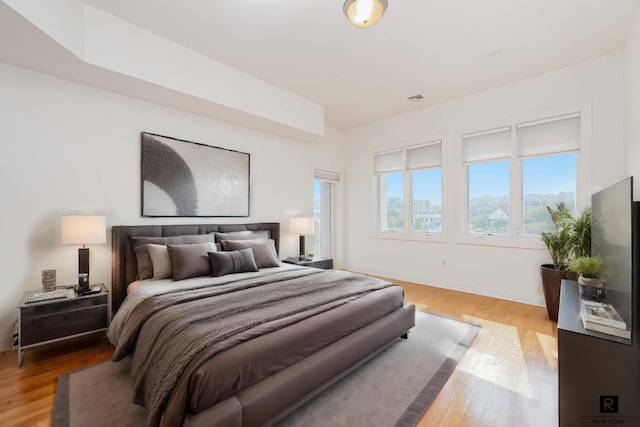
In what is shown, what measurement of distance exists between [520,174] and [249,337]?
4170mm

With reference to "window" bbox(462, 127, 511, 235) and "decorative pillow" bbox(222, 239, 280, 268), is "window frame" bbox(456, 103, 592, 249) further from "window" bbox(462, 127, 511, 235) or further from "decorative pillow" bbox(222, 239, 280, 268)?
"decorative pillow" bbox(222, 239, 280, 268)

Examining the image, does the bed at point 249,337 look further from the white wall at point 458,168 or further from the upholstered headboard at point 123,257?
the white wall at point 458,168

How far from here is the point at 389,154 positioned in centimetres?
547

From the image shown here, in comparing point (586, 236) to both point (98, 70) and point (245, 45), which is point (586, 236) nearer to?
point (245, 45)

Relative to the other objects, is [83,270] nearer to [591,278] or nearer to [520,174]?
[591,278]

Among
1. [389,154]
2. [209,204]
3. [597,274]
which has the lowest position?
[597,274]

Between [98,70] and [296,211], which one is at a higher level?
[98,70]

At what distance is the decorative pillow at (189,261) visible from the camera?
2.89m

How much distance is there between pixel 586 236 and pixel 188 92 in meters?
4.62

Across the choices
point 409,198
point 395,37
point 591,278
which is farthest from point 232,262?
point 409,198

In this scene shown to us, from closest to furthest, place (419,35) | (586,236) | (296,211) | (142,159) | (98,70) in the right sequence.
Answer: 1. (98,70)
2. (419,35)
3. (586,236)
4. (142,159)
5. (296,211)

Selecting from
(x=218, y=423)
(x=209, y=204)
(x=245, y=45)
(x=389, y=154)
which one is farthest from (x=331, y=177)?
(x=218, y=423)

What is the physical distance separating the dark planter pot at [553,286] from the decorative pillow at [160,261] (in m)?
4.26

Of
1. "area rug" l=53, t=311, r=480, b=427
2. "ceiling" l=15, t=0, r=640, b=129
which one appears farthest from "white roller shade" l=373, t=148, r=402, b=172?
"area rug" l=53, t=311, r=480, b=427
